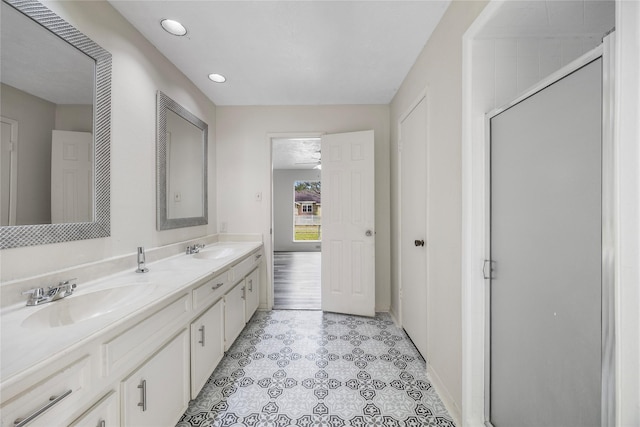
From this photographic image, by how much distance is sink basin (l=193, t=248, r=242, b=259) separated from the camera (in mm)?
2354

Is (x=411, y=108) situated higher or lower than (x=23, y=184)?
higher

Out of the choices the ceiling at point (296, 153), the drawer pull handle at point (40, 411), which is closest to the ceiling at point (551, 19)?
the drawer pull handle at point (40, 411)

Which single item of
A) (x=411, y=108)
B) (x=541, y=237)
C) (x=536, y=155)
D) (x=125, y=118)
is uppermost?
(x=411, y=108)

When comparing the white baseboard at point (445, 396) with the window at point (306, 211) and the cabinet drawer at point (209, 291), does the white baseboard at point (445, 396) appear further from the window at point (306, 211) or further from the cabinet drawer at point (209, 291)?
the window at point (306, 211)

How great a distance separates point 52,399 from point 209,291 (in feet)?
3.13

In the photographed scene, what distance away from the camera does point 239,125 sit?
308 cm

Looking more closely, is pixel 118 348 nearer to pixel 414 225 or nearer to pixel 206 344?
pixel 206 344

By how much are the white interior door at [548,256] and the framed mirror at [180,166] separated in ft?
7.29

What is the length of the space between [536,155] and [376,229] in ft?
6.79

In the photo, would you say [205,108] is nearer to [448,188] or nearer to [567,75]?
[448,188]

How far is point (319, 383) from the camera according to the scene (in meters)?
1.79

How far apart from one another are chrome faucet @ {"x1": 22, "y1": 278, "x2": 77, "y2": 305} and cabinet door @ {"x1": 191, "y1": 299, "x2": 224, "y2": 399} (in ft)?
1.98

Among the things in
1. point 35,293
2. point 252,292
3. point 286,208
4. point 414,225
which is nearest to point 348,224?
point 414,225

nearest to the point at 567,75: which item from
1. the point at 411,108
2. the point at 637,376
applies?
the point at 637,376
